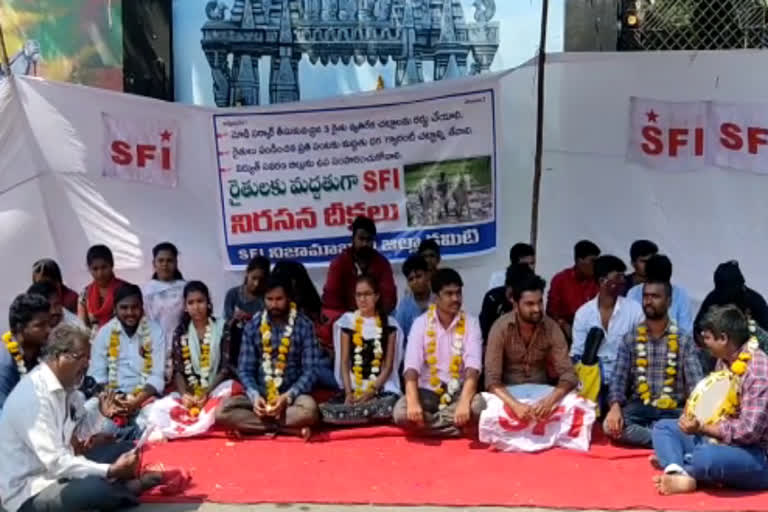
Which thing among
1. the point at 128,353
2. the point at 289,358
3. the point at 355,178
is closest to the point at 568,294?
A: the point at 355,178

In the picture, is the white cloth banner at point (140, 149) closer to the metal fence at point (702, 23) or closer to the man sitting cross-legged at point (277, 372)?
the man sitting cross-legged at point (277, 372)

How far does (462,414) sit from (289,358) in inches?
42.9

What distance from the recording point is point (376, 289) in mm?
6375

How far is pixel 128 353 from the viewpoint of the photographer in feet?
20.5

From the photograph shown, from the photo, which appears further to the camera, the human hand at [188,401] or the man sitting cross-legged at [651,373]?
the human hand at [188,401]

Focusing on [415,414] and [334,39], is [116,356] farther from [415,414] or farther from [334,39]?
[334,39]

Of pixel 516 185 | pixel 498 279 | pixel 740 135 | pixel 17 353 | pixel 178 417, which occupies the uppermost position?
pixel 740 135

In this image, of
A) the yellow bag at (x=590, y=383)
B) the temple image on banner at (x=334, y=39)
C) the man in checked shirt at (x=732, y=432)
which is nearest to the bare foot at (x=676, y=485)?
the man in checked shirt at (x=732, y=432)

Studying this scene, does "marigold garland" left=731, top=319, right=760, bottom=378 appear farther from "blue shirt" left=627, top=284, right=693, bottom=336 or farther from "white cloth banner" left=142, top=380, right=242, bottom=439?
"white cloth banner" left=142, top=380, right=242, bottom=439

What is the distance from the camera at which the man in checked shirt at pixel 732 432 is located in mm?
4883

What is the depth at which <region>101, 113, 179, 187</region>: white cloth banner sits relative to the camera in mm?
7820

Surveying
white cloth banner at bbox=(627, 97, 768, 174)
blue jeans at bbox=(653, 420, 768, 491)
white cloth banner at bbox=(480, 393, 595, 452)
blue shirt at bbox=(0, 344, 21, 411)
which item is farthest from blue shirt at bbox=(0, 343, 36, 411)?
white cloth banner at bbox=(627, 97, 768, 174)

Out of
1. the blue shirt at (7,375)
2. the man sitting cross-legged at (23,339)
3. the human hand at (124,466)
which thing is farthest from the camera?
the blue shirt at (7,375)

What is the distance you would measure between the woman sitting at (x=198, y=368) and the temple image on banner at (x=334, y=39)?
2.69 meters
